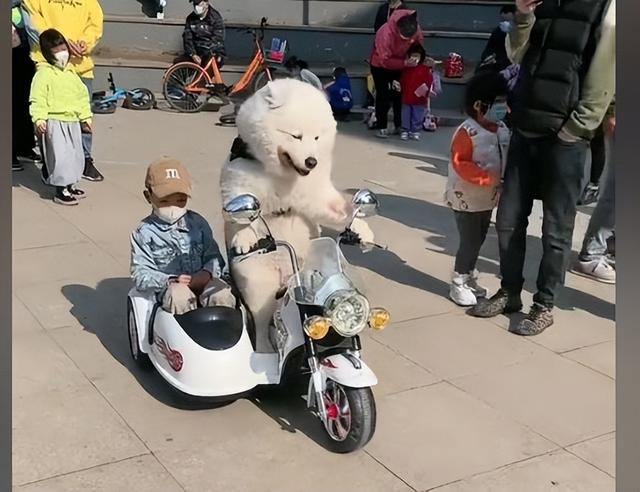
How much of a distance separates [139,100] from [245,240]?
8470 mm

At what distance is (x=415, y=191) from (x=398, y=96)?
10.0 feet

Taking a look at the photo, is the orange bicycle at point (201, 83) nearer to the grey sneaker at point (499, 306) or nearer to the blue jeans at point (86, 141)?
the blue jeans at point (86, 141)

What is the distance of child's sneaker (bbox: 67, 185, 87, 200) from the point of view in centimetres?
728

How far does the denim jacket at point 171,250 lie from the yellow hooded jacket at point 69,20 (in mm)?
3916

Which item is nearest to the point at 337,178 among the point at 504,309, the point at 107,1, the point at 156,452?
the point at 504,309

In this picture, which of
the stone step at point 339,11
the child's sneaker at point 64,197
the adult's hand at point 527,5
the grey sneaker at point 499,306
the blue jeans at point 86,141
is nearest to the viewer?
the adult's hand at point 527,5

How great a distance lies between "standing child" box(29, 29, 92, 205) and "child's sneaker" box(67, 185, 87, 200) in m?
0.09

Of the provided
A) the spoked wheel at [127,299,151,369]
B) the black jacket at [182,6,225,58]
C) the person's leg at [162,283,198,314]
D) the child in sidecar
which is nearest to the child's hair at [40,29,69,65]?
the child in sidecar

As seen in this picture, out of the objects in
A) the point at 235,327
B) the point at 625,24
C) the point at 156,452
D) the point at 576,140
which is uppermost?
the point at 625,24

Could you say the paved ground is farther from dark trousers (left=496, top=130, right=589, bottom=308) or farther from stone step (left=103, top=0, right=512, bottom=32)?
stone step (left=103, top=0, right=512, bottom=32)

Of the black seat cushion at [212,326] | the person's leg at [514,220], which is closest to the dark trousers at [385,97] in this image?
the person's leg at [514,220]

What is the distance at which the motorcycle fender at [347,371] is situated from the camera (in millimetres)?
3393

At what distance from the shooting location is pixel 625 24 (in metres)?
0.86

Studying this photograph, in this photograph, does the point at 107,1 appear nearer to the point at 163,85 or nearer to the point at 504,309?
the point at 163,85
